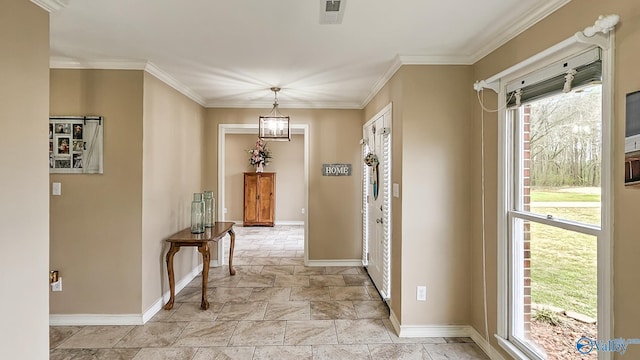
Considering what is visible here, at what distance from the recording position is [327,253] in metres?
4.69

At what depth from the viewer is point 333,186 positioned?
4.68 meters

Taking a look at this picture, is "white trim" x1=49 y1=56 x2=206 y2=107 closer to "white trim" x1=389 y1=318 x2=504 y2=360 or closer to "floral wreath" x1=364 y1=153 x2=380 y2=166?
"floral wreath" x1=364 y1=153 x2=380 y2=166

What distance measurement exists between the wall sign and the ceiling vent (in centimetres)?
281

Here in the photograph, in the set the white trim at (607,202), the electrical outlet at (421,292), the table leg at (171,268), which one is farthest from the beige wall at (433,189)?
the table leg at (171,268)

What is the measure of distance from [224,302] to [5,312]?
2035mm

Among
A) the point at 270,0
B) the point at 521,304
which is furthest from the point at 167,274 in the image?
the point at 521,304

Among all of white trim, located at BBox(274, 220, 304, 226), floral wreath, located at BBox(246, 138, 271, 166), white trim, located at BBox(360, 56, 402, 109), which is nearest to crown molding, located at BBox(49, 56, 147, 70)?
white trim, located at BBox(360, 56, 402, 109)

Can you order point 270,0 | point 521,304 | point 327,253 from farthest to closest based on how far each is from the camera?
point 327,253 < point 521,304 < point 270,0

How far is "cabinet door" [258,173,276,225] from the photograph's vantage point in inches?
325

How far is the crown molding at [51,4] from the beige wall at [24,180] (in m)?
0.04

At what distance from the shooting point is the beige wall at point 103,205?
2855 millimetres

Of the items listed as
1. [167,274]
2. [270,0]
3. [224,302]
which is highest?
[270,0]

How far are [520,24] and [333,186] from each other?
310 cm

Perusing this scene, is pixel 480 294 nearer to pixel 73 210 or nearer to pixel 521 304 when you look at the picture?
pixel 521 304
